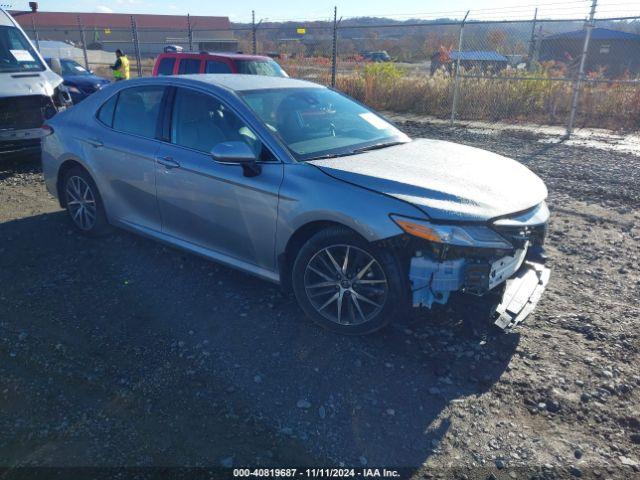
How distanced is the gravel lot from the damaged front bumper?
299 millimetres

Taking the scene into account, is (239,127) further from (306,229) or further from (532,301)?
(532,301)

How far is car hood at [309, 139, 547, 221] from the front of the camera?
10.3ft

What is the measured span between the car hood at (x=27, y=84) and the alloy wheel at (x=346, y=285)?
6.38 meters

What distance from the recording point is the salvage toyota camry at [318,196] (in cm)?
312

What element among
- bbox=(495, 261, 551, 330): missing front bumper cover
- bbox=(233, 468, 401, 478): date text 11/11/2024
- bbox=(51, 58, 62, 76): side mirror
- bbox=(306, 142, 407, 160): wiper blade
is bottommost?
bbox=(233, 468, 401, 478): date text 11/11/2024

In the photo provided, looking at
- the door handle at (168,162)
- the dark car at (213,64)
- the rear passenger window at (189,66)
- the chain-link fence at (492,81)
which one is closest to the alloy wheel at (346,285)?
the door handle at (168,162)

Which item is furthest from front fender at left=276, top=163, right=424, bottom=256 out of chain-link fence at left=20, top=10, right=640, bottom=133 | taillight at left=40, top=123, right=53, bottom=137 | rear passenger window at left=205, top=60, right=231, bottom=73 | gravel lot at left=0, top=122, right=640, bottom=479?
chain-link fence at left=20, top=10, right=640, bottom=133

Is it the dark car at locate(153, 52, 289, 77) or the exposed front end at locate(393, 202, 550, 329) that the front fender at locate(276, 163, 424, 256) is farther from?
the dark car at locate(153, 52, 289, 77)

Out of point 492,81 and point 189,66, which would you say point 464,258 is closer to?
point 189,66

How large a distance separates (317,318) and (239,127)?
1538 millimetres

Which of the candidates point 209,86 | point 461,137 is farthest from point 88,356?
point 461,137

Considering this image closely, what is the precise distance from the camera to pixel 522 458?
8.30 feet

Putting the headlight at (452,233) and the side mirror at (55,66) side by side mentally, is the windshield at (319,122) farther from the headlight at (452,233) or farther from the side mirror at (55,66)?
the side mirror at (55,66)

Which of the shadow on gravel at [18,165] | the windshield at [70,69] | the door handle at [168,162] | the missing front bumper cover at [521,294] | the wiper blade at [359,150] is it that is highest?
the windshield at [70,69]
